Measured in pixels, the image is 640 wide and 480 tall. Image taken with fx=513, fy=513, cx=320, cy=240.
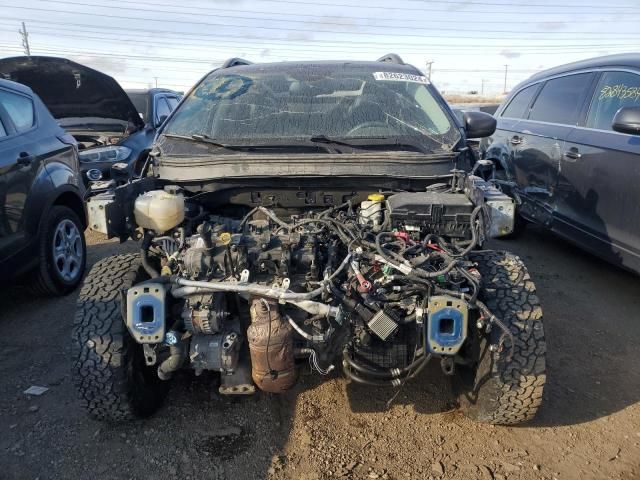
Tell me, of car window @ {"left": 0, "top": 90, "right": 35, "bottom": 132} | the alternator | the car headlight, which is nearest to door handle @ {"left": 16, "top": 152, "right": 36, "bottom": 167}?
car window @ {"left": 0, "top": 90, "right": 35, "bottom": 132}

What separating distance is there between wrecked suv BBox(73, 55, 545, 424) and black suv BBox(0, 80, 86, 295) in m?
1.37

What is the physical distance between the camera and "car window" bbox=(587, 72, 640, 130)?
406 cm

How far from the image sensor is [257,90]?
362cm

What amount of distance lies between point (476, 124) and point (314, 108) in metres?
1.12

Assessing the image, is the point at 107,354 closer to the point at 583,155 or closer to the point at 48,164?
the point at 48,164

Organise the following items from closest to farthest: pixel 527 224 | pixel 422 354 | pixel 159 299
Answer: pixel 159 299 < pixel 422 354 < pixel 527 224

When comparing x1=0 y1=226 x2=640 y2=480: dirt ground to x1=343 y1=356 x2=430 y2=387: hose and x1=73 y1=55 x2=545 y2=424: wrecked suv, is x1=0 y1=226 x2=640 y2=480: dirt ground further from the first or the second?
x1=343 y1=356 x2=430 y2=387: hose

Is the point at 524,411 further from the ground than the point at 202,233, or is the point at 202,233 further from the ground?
the point at 202,233

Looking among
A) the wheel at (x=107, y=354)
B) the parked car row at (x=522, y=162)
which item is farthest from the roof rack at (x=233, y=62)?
the wheel at (x=107, y=354)

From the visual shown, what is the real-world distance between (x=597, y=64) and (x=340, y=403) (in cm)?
393

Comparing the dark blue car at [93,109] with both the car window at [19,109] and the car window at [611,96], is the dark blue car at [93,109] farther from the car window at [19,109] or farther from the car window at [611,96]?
the car window at [611,96]

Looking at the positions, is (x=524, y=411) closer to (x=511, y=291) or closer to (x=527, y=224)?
(x=511, y=291)

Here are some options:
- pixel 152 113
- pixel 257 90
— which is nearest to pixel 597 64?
pixel 257 90

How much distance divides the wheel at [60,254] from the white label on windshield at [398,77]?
9.37ft
